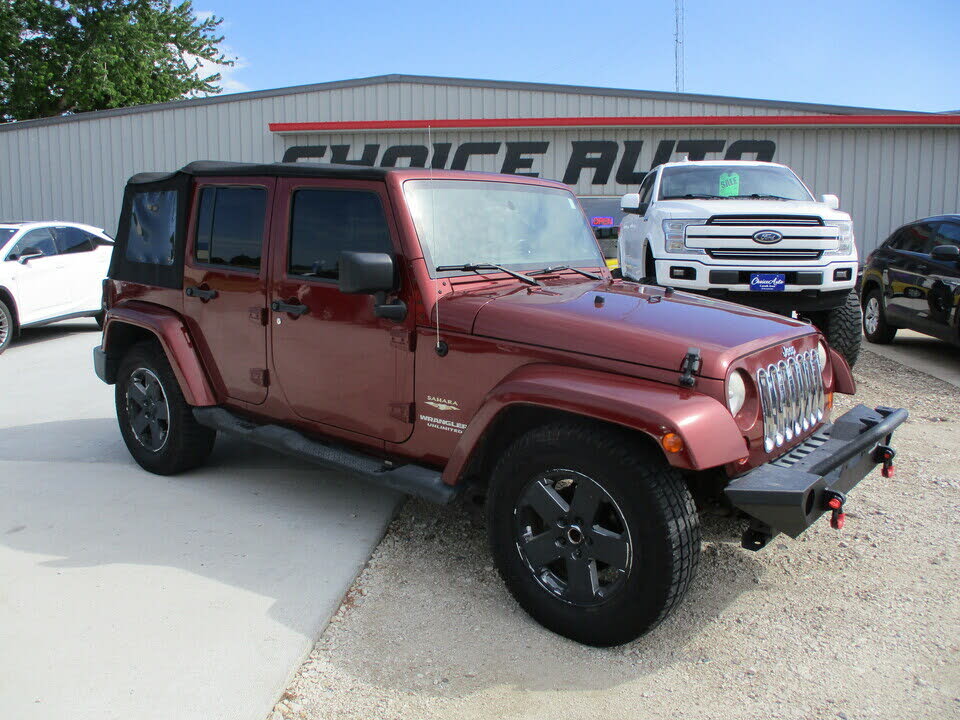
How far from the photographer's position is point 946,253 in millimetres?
8117

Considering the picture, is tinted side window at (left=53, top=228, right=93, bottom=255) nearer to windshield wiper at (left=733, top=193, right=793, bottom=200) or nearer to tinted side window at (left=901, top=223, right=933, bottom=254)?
windshield wiper at (left=733, top=193, right=793, bottom=200)

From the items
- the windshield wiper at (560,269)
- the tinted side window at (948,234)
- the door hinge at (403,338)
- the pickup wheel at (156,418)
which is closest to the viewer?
the door hinge at (403,338)

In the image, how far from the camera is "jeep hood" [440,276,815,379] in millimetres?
2965

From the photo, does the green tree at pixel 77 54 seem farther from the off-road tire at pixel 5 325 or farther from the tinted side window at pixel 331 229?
the tinted side window at pixel 331 229

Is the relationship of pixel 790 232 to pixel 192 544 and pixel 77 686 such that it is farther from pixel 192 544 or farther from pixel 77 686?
pixel 77 686

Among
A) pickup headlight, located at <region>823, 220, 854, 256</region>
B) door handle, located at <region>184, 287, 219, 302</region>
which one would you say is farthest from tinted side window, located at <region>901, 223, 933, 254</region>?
door handle, located at <region>184, 287, 219, 302</region>

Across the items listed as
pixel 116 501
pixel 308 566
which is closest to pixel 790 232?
pixel 308 566

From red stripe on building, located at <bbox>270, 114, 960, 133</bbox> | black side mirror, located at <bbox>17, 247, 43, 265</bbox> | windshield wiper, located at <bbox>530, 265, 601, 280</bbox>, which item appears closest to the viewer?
windshield wiper, located at <bbox>530, 265, 601, 280</bbox>

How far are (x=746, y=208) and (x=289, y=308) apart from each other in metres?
4.71

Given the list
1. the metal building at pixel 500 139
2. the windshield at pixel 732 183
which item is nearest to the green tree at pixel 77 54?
the metal building at pixel 500 139

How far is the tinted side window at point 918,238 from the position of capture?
9.00 metres

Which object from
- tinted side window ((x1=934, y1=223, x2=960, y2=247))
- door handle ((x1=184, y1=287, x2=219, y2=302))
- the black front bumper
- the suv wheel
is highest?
tinted side window ((x1=934, y1=223, x2=960, y2=247))

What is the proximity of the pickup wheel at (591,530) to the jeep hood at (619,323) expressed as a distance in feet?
1.10

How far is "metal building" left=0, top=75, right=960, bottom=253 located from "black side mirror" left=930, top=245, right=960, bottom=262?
Answer: 778cm
